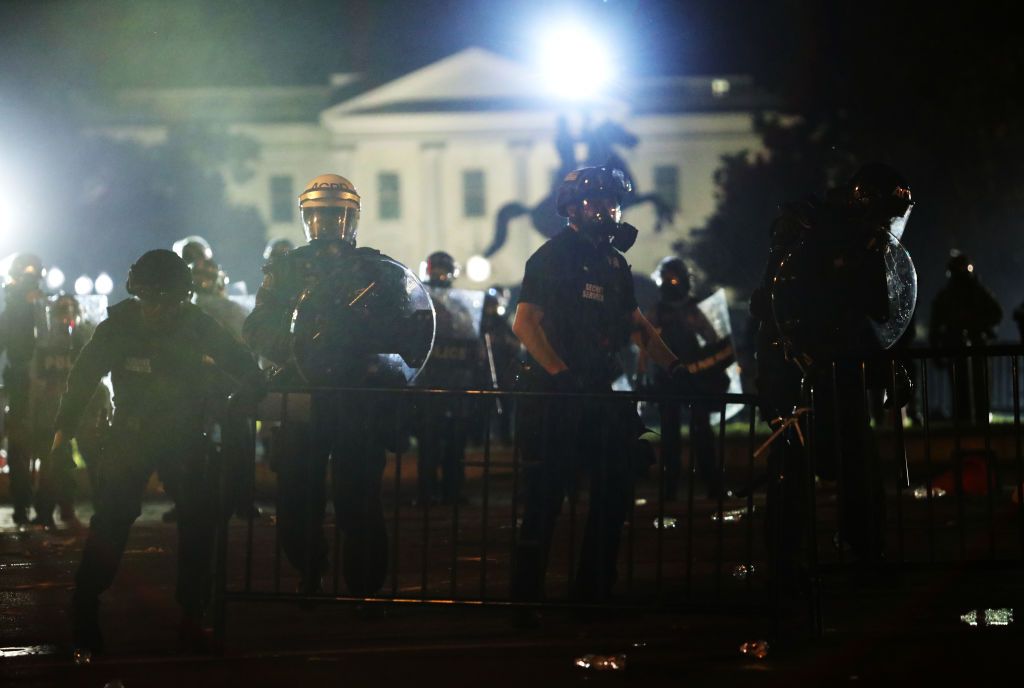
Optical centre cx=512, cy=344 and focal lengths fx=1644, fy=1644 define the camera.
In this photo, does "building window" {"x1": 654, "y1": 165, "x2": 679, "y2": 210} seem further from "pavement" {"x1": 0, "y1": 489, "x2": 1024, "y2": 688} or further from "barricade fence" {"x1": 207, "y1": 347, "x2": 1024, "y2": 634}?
"pavement" {"x1": 0, "y1": 489, "x2": 1024, "y2": 688}

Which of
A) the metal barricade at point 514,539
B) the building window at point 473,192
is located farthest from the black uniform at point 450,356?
the building window at point 473,192

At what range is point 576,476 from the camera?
23.1 ft

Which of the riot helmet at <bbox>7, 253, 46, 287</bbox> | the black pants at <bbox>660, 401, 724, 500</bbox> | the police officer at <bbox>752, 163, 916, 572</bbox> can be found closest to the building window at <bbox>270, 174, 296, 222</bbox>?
the black pants at <bbox>660, 401, 724, 500</bbox>

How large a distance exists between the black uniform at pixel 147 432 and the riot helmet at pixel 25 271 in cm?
552

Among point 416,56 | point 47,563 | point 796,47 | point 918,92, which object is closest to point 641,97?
point 416,56

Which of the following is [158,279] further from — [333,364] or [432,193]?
[432,193]

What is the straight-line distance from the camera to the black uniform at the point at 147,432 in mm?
6535

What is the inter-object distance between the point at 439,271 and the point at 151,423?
22.4 feet

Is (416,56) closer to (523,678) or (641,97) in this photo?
(641,97)

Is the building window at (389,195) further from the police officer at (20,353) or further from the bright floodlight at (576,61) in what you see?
the police officer at (20,353)

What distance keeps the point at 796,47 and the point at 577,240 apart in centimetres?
5037

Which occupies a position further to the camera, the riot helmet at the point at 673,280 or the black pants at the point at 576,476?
the riot helmet at the point at 673,280

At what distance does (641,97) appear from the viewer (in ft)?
251

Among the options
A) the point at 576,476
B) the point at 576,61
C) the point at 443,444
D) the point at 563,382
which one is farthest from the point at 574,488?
the point at 576,61
